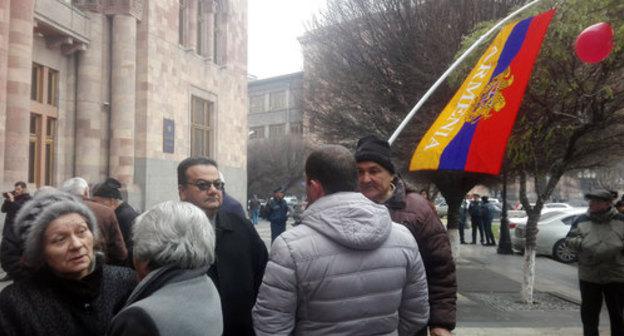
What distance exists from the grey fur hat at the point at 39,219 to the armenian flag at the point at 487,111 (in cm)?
455

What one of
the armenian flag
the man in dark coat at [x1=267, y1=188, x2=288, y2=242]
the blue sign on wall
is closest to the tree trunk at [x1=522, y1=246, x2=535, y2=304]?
the armenian flag

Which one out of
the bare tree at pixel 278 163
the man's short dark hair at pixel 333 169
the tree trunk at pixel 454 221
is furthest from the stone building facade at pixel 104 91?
the bare tree at pixel 278 163

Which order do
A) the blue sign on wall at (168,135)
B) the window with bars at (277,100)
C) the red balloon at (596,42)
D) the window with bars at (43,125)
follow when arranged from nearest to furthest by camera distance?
the red balloon at (596,42)
the window with bars at (43,125)
the blue sign on wall at (168,135)
the window with bars at (277,100)

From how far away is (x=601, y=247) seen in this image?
245 inches

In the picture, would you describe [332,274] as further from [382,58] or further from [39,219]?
[382,58]

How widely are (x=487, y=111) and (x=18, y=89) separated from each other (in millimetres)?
10172

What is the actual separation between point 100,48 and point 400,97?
8.62 metres

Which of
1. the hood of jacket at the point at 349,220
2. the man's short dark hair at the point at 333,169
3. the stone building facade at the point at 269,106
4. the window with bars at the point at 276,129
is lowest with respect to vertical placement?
the hood of jacket at the point at 349,220

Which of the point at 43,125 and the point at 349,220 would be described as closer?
the point at 349,220

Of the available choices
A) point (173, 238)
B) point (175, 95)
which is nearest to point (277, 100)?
point (175, 95)

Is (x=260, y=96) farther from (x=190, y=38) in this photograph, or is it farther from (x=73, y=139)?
(x=73, y=139)

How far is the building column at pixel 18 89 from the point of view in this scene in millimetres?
12547

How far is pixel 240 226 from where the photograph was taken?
368cm

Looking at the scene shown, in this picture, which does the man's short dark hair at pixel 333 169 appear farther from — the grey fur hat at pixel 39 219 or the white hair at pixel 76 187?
the white hair at pixel 76 187
